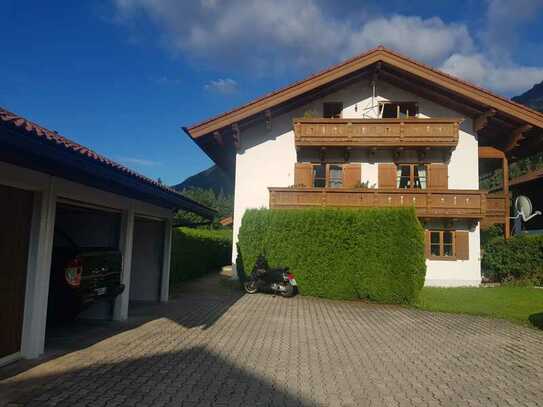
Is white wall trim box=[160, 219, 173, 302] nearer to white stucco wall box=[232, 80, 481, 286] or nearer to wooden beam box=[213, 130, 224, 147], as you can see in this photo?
white stucco wall box=[232, 80, 481, 286]

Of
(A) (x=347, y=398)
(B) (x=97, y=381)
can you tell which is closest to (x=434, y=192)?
(A) (x=347, y=398)

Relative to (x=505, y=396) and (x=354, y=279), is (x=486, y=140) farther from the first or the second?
(x=505, y=396)

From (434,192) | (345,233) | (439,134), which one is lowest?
(345,233)

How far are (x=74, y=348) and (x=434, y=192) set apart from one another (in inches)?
586

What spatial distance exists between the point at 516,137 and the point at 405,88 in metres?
5.45

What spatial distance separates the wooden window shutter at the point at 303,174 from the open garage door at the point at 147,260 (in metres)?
8.48

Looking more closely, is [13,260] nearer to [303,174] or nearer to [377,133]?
[303,174]

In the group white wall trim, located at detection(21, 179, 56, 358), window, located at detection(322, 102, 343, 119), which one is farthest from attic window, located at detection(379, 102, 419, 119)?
white wall trim, located at detection(21, 179, 56, 358)

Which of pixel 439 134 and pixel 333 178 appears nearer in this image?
pixel 439 134

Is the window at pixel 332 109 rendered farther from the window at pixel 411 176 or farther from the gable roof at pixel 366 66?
the window at pixel 411 176

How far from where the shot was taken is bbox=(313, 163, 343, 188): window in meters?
18.6

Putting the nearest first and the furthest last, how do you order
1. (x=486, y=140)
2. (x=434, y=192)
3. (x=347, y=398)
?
1. (x=347, y=398)
2. (x=434, y=192)
3. (x=486, y=140)

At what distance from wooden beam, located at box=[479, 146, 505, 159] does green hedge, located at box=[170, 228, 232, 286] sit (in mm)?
14220

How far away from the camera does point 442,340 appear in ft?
24.6
